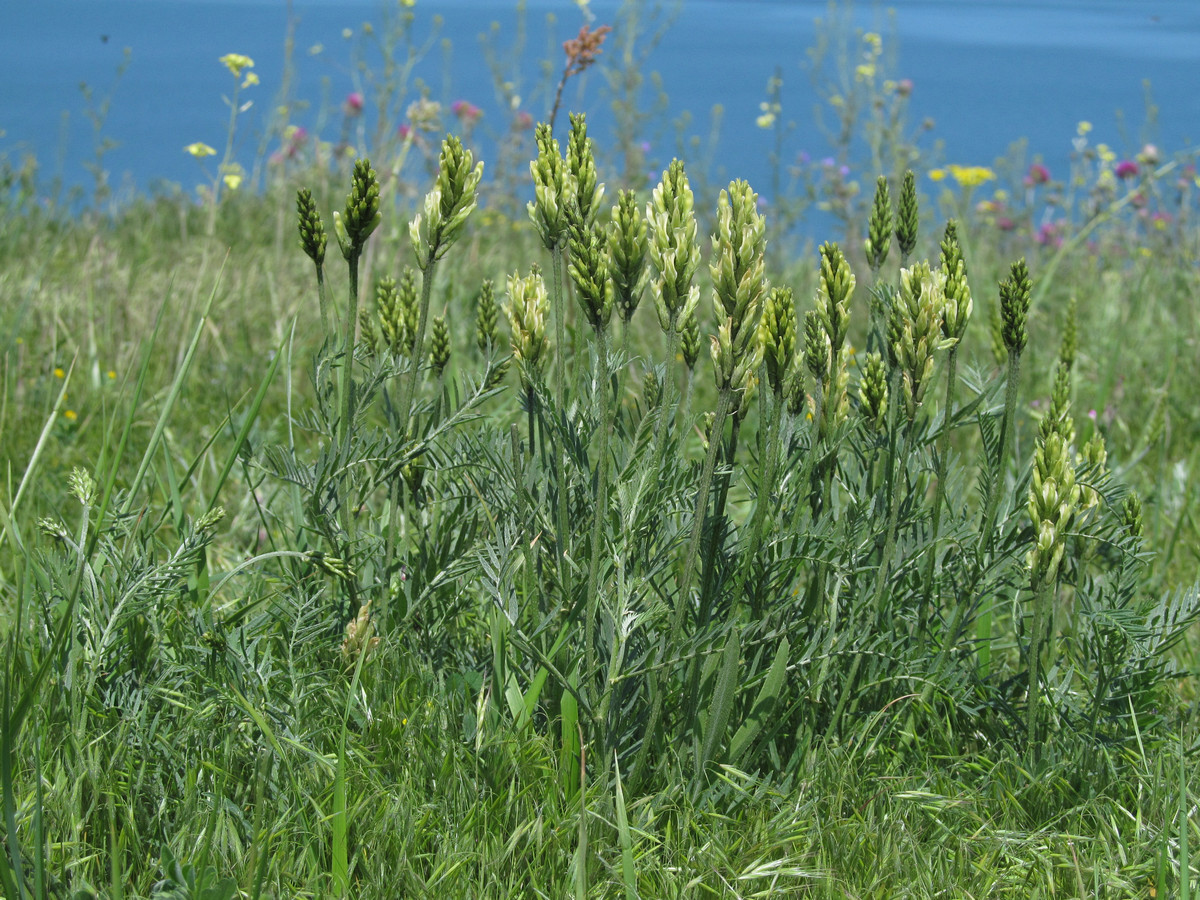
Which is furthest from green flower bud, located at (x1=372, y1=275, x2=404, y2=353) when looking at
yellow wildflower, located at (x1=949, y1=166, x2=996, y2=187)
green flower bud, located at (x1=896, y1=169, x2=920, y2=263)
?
yellow wildflower, located at (x1=949, y1=166, x2=996, y2=187)

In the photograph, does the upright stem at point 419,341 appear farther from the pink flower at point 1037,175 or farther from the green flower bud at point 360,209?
the pink flower at point 1037,175

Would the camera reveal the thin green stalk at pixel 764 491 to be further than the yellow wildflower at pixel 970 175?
No

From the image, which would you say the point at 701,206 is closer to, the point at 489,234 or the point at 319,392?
the point at 489,234

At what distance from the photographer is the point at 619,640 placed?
5.08 ft

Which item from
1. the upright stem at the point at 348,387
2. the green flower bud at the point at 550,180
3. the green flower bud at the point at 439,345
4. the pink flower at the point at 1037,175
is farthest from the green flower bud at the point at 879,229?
the pink flower at the point at 1037,175

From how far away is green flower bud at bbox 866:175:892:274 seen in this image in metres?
1.90

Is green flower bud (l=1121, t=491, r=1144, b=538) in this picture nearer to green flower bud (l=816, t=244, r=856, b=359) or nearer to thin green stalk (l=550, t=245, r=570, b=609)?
green flower bud (l=816, t=244, r=856, b=359)

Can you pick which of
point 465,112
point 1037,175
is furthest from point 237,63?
point 1037,175

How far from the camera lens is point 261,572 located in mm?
2301

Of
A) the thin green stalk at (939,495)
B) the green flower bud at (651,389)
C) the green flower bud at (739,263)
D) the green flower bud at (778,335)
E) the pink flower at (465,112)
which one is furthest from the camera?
the pink flower at (465,112)

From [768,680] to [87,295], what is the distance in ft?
12.0

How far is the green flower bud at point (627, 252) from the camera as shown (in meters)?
1.31

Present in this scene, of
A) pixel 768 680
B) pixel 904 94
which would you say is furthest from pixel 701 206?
pixel 768 680

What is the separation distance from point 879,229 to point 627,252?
756 mm
